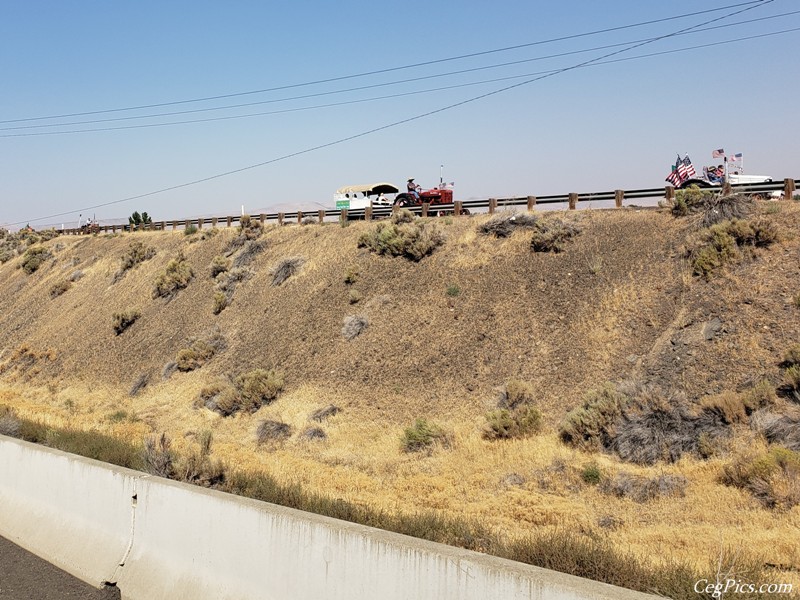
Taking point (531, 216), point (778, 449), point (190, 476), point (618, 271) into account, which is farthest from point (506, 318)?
point (190, 476)

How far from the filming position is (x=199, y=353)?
92.3ft

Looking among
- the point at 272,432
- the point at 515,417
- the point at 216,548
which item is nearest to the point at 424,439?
the point at 515,417

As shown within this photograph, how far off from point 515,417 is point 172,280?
994 inches

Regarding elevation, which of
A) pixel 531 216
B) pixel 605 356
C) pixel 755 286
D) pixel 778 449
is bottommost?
pixel 778 449

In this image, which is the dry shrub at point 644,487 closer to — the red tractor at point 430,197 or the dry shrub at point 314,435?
the dry shrub at point 314,435

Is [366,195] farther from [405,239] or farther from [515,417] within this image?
[515,417]

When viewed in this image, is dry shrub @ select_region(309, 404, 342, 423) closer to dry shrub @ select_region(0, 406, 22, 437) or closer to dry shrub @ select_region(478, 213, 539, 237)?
dry shrub @ select_region(0, 406, 22, 437)

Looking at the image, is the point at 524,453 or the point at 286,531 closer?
the point at 286,531

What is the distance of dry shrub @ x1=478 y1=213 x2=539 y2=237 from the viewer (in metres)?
27.2

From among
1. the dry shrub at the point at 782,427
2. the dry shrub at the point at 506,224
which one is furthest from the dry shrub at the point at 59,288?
the dry shrub at the point at 782,427

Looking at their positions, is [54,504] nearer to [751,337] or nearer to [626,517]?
[626,517]

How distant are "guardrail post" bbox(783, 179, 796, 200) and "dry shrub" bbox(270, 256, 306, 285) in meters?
20.2

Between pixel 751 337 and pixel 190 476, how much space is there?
550 inches

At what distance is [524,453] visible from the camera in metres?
16.0
